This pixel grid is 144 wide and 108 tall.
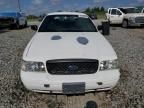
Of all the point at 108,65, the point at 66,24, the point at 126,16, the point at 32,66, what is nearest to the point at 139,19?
the point at 126,16

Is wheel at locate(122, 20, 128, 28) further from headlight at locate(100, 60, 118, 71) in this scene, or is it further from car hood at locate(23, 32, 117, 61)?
headlight at locate(100, 60, 118, 71)

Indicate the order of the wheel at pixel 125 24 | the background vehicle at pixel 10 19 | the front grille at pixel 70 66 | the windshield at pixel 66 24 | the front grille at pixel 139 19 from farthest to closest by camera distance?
the wheel at pixel 125 24 → the front grille at pixel 139 19 → the background vehicle at pixel 10 19 → the windshield at pixel 66 24 → the front grille at pixel 70 66

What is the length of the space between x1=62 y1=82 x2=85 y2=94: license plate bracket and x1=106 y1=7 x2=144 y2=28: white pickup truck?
61.6 feet

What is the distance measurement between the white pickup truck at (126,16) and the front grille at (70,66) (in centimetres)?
1859

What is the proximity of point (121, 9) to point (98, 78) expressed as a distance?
21.5 m

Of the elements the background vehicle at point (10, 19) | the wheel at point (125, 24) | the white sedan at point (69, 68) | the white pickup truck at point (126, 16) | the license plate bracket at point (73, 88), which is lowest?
the wheel at point (125, 24)

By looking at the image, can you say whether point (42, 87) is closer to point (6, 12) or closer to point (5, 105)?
point (5, 105)

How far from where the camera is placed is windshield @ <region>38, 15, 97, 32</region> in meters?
6.48

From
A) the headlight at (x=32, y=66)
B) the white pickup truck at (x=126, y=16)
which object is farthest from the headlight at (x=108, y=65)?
the white pickup truck at (x=126, y=16)

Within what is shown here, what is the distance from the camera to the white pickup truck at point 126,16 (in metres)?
22.6

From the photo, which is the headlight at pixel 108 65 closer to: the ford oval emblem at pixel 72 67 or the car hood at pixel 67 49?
the car hood at pixel 67 49

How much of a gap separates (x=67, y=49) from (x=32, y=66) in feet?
2.27

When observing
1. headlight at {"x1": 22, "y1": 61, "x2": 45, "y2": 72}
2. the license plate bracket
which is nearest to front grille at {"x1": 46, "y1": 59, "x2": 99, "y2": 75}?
headlight at {"x1": 22, "y1": 61, "x2": 45, "y2": 72}

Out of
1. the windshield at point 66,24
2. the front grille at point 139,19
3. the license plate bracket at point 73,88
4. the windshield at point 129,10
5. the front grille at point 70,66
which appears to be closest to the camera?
the license plate bracket at point 73,88
